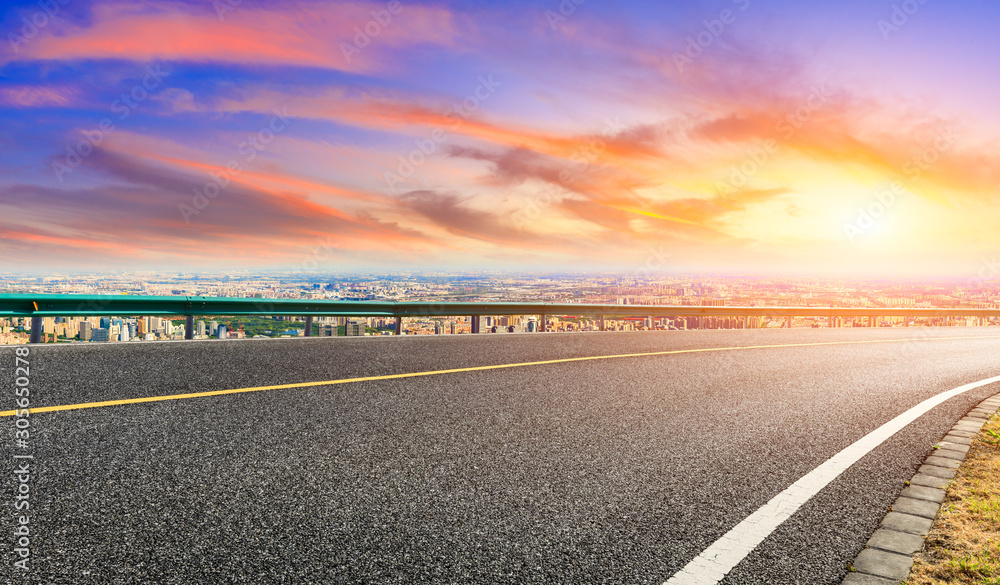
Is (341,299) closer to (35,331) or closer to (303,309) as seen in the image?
(303,309)

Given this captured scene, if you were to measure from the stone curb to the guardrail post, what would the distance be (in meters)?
10.4

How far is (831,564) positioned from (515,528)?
5.17ft

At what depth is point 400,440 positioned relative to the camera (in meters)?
4.63

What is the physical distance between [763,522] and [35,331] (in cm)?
1004

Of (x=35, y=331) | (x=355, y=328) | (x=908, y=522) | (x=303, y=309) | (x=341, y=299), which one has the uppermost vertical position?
(x=341, y=299)

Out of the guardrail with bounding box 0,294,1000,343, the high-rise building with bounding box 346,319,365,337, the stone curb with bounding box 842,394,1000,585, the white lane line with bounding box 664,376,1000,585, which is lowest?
the stone curb with bounding box 842,394,1000,585

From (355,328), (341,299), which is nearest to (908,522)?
(355,328)

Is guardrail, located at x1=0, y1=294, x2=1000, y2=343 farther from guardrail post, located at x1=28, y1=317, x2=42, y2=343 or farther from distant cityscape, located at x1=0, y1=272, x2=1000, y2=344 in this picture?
distant cityscape, located at x1=0, y1=272, x2=1000, y2=344

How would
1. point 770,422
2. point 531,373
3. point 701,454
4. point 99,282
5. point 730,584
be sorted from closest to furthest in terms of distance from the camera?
point 730,584
point 701,454
point 770,422
point 531,373
point 99,282

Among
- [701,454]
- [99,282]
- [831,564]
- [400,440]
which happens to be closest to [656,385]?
[701,454]

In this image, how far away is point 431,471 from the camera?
396cm

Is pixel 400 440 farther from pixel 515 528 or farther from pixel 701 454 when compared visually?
pixel 701 454

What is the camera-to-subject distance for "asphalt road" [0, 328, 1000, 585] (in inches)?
109

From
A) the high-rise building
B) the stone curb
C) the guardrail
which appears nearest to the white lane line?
the stone curb
